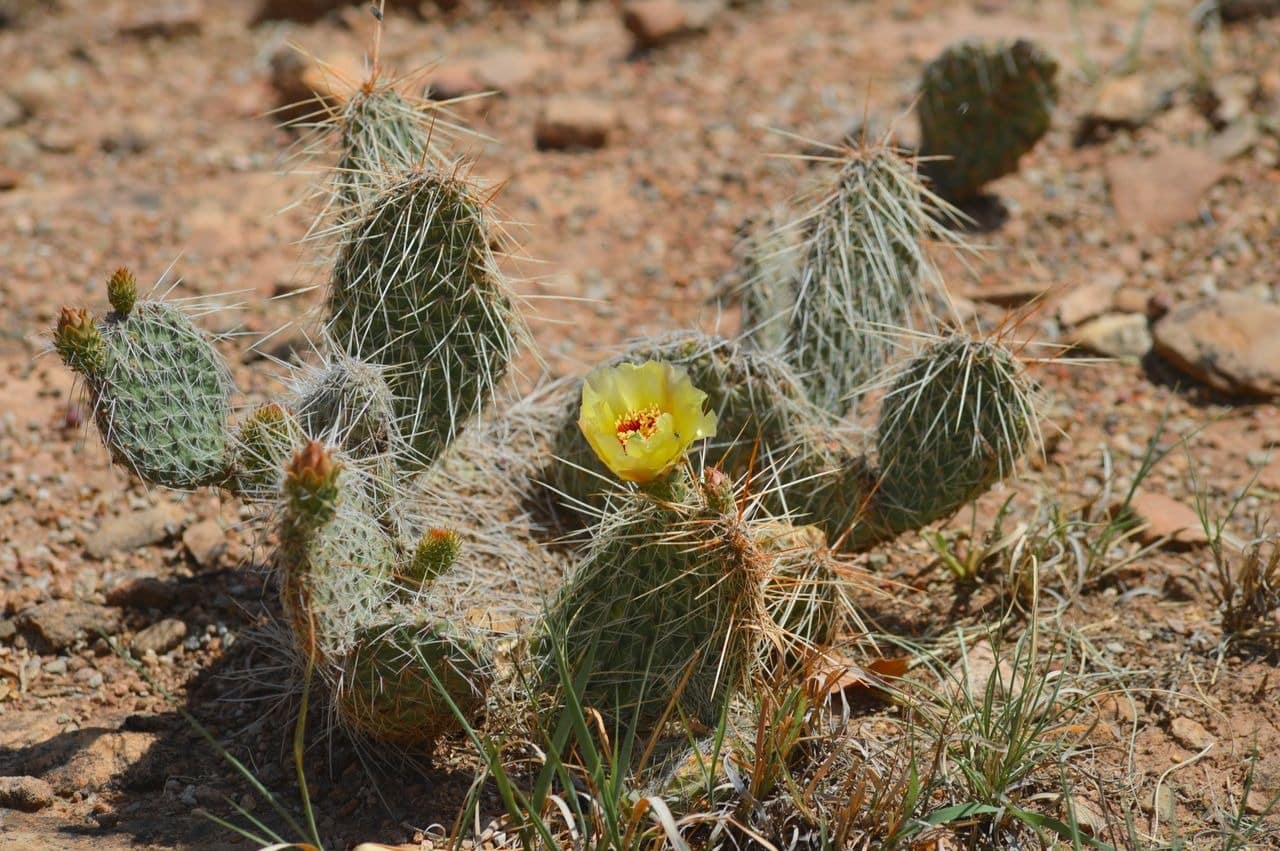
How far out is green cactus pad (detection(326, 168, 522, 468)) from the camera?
2.96 meters

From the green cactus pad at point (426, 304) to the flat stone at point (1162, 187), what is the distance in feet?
10.1

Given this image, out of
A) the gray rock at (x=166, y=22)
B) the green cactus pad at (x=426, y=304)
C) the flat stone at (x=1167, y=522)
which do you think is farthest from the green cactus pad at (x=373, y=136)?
the gray rock at (x=166, y=22)

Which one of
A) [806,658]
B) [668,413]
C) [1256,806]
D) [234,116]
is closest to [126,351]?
[668,413]

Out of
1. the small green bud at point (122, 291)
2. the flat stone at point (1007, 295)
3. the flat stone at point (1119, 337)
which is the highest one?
the small green bud at point (122, 291)

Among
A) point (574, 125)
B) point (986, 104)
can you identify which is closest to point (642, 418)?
point (986, 104)

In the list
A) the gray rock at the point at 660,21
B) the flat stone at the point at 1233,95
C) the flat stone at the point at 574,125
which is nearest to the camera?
the flat stone at the point at 1233,95

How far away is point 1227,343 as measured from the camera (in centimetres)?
429

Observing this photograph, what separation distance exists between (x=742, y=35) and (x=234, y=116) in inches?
105

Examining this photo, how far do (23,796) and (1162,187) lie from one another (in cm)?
455

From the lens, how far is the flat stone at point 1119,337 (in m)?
4.50

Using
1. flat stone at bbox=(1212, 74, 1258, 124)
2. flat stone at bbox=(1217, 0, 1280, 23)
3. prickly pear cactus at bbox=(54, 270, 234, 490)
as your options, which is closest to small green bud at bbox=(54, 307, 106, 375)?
prickly pear cactus at bbox=(54, 270, 234, 490)

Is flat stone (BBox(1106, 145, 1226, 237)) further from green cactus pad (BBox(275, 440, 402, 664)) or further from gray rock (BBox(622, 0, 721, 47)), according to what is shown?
green cactus pad (BBox(275, 440, 402, 664))

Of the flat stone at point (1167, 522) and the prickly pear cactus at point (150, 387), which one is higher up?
the prickly pear cactus at point (150, 387)

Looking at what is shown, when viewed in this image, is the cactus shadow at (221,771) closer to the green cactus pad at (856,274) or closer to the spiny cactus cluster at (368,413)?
the spiny cactus cluster at (368,413)
